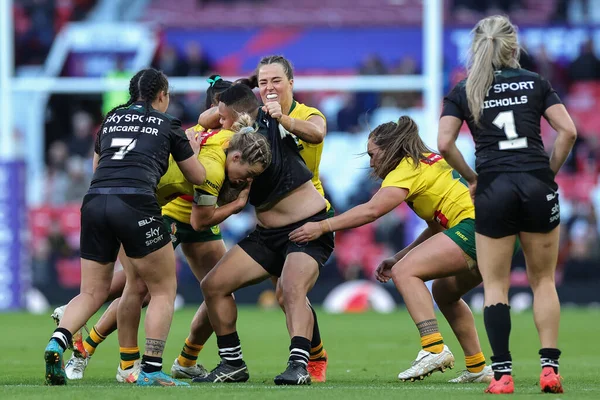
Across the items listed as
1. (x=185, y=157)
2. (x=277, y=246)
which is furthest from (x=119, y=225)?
(x=277, y=246)

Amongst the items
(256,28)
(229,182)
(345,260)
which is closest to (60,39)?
(256,28)

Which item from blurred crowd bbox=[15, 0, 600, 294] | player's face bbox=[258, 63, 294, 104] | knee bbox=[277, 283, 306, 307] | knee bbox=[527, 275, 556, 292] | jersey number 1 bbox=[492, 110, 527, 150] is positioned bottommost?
knee bbox=[527, 275, 556, 292]

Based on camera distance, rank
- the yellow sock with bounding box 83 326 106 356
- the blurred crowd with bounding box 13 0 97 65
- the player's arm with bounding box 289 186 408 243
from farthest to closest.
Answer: the blurred crowd with bounding box 13 0 97 65, the yellow sock with bounding box 83 326 106 356, the player's arm with bounding box 289 186 408 243

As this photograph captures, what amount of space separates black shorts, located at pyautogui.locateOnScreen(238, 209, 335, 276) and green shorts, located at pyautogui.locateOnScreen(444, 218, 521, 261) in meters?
0.87

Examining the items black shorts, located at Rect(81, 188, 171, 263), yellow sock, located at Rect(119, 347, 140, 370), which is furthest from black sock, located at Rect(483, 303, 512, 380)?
yellow sock, located at Rect(119, 347, 140, 370)

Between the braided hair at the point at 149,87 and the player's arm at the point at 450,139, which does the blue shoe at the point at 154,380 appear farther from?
the player's arm at the point at 450,139

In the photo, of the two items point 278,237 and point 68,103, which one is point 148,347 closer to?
point 278,237

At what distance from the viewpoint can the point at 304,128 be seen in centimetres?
776

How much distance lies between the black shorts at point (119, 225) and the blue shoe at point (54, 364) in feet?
2.20

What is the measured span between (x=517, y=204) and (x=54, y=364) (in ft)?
9.87

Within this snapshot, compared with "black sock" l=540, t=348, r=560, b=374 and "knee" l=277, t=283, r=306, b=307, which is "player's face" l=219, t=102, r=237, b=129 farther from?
"black sock" l=540, t=348, r=560, b=374

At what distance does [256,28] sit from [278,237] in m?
16.0

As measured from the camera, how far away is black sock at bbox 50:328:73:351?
7051 mm

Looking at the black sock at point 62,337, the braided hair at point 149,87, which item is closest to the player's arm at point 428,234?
the braided hair at point 149,87
